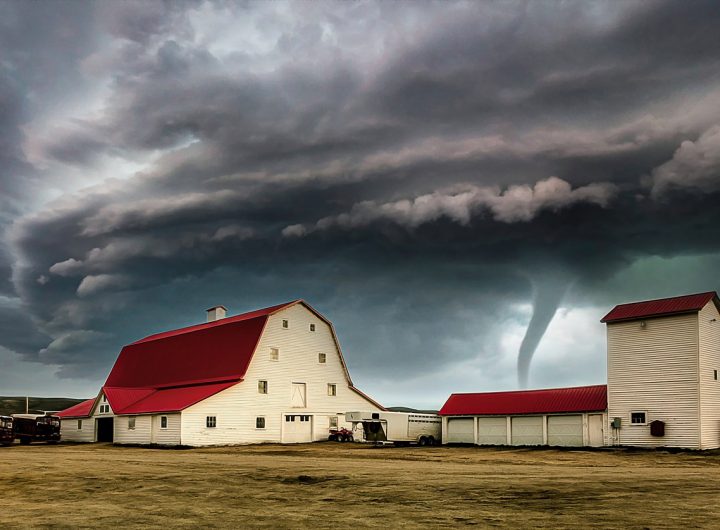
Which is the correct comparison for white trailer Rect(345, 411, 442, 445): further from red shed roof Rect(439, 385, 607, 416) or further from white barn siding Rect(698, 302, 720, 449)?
white barn siding Rect(698, 302, 720, 449)

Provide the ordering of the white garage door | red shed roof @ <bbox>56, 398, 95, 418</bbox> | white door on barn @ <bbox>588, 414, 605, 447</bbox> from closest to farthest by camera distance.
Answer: white door on barn @ <bbox>588, 414, 605, 447</bbox> < the white garage door < red shed roof @ <bbox>56, 398, 95, 418</bbox>

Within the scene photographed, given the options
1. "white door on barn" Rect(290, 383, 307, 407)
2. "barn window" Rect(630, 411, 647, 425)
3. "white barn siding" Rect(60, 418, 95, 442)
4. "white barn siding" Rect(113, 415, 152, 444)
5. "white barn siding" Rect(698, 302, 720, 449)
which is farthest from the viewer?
"white barn siding" Rect(60, 418, 95, 442)

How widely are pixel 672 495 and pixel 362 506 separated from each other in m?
8.84

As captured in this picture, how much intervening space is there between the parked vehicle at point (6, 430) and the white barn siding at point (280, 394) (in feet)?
51.0

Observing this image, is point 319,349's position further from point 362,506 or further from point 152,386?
point 362,506

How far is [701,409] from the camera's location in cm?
4662

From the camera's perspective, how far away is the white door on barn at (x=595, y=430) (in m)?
51.3

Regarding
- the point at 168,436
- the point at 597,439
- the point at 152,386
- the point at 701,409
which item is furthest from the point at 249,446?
the point at 701,409

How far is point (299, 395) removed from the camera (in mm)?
62969

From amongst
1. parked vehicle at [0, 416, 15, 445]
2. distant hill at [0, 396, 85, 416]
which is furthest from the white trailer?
distant hill at [0, 396, 85, 416]

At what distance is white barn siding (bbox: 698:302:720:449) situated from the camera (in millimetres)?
47031

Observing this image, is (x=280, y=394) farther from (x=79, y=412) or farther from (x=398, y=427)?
(x=79, y=412)

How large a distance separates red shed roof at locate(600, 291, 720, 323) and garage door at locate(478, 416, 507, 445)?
11138 millimetres

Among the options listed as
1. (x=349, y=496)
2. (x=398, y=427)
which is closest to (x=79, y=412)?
(x=398, y=427)
